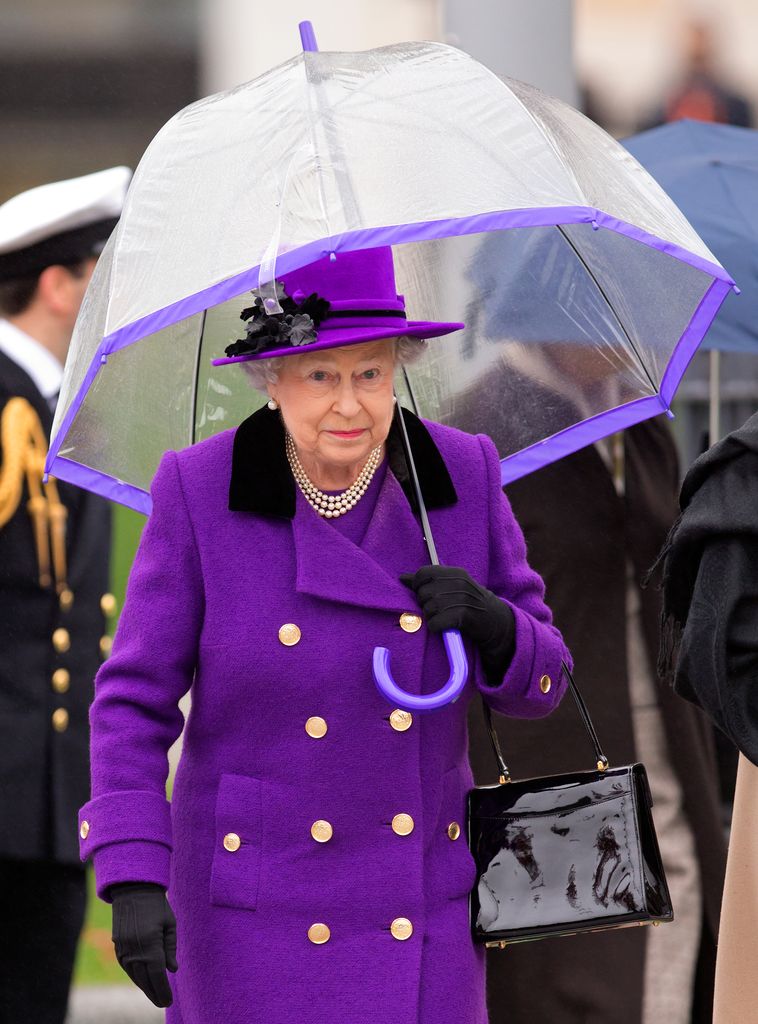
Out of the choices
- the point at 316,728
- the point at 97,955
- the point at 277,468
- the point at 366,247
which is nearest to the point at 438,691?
the point at 316,728

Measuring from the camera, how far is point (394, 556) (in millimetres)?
3213

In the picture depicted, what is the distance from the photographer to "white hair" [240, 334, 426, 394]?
3174 millimetres

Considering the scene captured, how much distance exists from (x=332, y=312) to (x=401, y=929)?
979mm

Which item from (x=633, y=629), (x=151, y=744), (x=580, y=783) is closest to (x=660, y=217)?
(x=580, y=783)

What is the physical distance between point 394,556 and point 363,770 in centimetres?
36

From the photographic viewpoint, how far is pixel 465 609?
3.04 m

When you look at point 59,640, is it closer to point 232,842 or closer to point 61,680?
point 61,680

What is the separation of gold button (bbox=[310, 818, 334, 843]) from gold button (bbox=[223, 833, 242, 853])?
0.39 feet

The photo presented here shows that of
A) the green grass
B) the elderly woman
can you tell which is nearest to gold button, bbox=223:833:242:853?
the elderly woman

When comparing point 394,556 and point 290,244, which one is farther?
point 394,556

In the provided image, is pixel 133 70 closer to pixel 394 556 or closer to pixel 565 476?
pixel 565 476

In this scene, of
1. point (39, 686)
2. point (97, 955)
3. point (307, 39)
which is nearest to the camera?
point (307, 39)

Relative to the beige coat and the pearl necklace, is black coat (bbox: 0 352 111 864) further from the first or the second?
the beige coat

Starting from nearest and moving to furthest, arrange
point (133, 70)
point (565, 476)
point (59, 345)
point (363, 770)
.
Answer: point (363, 770) → point (565, 476) → point (59, 345) → point (133, 70)
